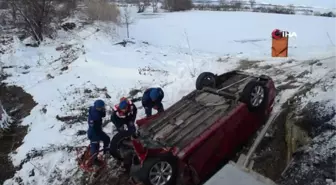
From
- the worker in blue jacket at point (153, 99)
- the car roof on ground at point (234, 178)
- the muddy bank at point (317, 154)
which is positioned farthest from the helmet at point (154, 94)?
the car roof on ground at point (234, 178)

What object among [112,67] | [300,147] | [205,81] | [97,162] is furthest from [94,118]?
[112,67]

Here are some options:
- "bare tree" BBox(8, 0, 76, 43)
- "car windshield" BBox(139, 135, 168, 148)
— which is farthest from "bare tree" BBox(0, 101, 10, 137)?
"bare tree" BBox(8, 0, 76, 43)

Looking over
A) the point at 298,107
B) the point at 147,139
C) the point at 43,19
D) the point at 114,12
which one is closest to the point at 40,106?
the point at 147,139

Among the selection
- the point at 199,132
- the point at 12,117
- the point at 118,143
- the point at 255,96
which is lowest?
the point at 12,117

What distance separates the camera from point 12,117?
36.6 ft

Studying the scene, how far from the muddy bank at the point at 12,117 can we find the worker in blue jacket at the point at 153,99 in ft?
11.4

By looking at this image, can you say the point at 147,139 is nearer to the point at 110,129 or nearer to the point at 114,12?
the point at 110,129

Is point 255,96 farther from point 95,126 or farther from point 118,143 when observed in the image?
point 95,126

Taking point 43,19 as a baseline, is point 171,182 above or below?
below

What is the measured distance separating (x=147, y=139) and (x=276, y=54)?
8.54m

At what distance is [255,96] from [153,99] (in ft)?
7.17

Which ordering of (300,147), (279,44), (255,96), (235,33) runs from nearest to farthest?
1. (300,147)
2. (255,96)
3. (279,44)
4. (235,33)

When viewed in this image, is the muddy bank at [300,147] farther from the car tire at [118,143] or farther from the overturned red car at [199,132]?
the car tire at [118,143]

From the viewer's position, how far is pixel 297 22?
81.2 ft
